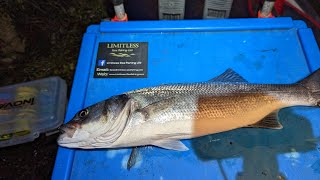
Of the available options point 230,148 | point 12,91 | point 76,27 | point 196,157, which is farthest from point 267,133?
point 76,27

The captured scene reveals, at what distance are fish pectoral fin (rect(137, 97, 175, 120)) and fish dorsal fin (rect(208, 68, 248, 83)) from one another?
477 mm

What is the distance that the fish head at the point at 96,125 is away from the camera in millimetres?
1810

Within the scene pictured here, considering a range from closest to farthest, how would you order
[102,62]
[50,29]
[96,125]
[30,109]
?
[96,125] → [102,62] → [30,109] → [50,29]

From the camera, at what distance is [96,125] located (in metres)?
1.81

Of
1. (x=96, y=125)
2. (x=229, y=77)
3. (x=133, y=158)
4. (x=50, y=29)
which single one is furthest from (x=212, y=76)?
(x=50, y=29)

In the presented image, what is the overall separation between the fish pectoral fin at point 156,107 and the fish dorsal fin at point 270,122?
A: 0.56 meters

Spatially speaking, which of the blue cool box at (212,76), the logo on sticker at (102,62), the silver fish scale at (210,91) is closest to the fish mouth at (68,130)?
the blue cool box at (212,76)

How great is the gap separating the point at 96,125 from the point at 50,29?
7.04 ft

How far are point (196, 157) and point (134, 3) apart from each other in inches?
62.6

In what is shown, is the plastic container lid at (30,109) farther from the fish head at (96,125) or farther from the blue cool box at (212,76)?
the fish head at (96,125)

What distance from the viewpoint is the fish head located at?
1810mm

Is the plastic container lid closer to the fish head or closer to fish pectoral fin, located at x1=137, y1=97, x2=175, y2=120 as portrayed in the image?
the fish head

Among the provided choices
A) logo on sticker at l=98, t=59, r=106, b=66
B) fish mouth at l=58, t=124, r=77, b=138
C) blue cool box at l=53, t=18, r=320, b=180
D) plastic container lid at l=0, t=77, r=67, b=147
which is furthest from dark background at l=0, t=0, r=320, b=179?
fish mouth at l=58, t=124, r=77, b=138

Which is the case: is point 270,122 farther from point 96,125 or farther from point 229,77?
point 96,125
